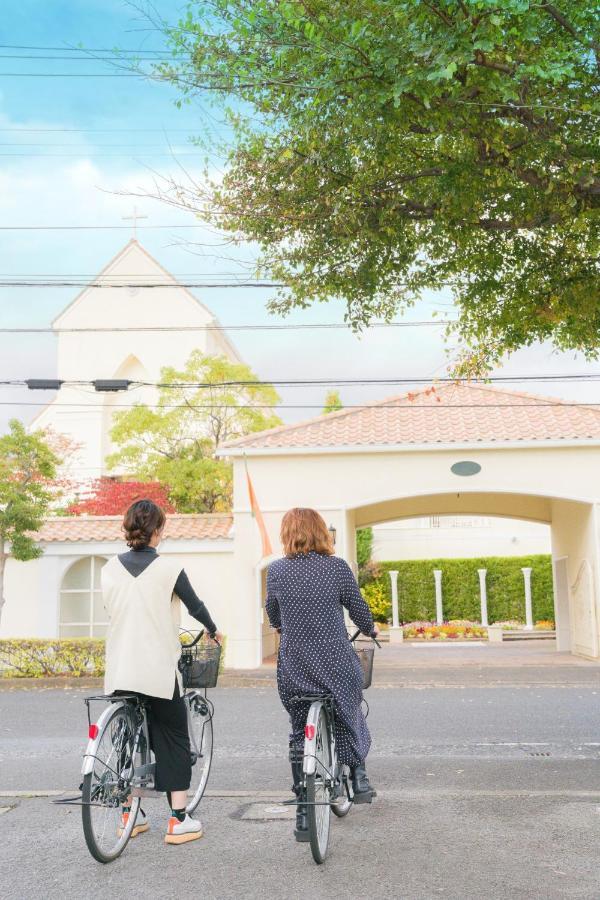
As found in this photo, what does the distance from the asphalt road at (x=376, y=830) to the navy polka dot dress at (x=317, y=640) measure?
2.09 ft

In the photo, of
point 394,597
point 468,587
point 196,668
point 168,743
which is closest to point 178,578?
point 196,668

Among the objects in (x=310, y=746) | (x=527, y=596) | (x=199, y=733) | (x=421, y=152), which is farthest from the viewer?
(x=527, y=596)

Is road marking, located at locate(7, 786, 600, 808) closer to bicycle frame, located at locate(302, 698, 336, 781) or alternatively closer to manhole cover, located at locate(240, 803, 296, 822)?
manhole cover, located at locate(240, 803, 296, 822)

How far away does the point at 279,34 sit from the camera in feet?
22.7

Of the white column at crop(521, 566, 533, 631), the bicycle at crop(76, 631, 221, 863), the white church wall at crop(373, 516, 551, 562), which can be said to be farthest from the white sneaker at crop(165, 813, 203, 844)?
the white church wall at crop(373, 516, 551, 562)

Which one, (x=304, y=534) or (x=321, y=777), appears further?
(x=304, y=534)

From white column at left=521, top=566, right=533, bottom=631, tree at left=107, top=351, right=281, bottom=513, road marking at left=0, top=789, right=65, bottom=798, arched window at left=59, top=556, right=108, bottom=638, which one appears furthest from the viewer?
white column at left=521, top=566, right=533, bottom=631

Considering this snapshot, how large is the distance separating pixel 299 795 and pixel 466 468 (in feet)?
53.9

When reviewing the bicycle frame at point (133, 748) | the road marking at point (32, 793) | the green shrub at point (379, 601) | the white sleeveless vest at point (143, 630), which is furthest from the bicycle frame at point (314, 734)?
the green shrub at point (379, 601)

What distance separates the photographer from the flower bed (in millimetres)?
29750

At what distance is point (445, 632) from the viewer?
3006 centimetres

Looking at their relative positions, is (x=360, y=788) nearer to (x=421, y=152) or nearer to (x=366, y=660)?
(x=366, y=660)

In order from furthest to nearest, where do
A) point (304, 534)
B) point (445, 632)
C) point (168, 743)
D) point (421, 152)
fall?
1. point (445, 632)
2. point (421, 152)
3. point (304, 534)
4. point (168, 743)

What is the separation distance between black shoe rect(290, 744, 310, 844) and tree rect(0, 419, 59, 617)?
575 inches
